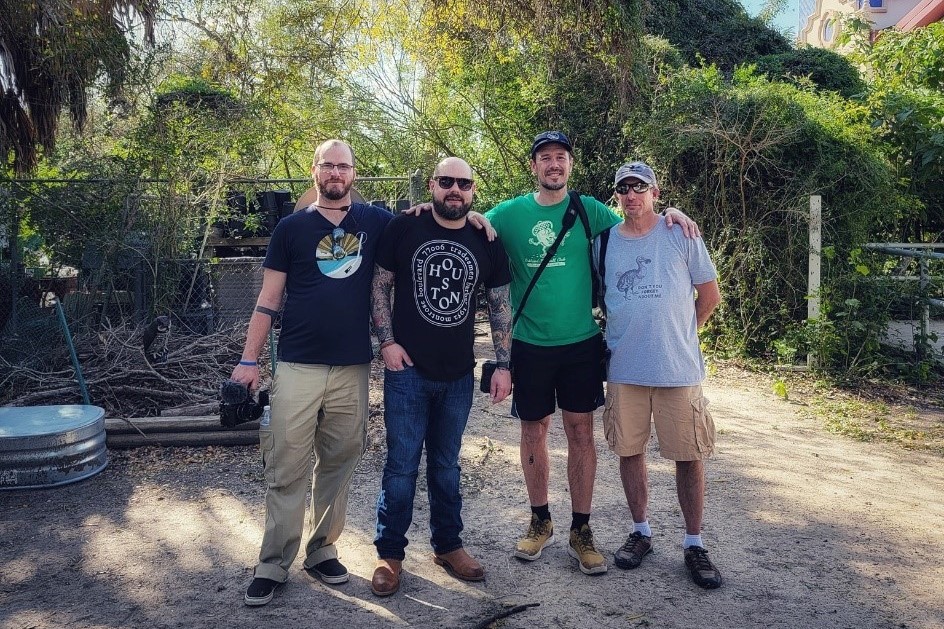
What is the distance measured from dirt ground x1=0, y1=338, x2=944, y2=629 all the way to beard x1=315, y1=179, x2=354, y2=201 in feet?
5.78

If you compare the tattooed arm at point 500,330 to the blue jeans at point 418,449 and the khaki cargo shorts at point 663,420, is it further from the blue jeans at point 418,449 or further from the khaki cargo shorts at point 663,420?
the khaki cargo shorts at point 663,420

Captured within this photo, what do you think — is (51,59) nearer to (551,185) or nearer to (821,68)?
(551,185)

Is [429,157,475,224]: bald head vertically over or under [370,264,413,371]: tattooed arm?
over

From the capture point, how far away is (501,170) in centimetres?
1266

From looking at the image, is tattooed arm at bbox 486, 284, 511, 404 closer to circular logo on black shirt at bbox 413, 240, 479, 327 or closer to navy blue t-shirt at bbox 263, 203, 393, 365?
circular logo on black shirt at bbox 413, 240, 479, 327

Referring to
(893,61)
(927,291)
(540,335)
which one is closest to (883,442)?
(927,291)

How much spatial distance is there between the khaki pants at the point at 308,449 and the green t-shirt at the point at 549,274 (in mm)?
844

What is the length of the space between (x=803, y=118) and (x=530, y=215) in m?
5.95

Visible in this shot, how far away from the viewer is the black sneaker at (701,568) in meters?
3.47

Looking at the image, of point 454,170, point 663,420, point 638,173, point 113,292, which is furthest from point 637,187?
point 113,292

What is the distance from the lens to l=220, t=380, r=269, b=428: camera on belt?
11.1 feet

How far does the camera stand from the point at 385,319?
3.45 meters

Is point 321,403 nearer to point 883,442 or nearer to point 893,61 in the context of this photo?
point 883,442

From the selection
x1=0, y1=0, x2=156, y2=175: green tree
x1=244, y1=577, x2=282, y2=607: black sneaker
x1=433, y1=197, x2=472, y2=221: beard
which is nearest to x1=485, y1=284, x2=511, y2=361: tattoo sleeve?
x1=433, y1=197, x2=472, y2=221: beard
